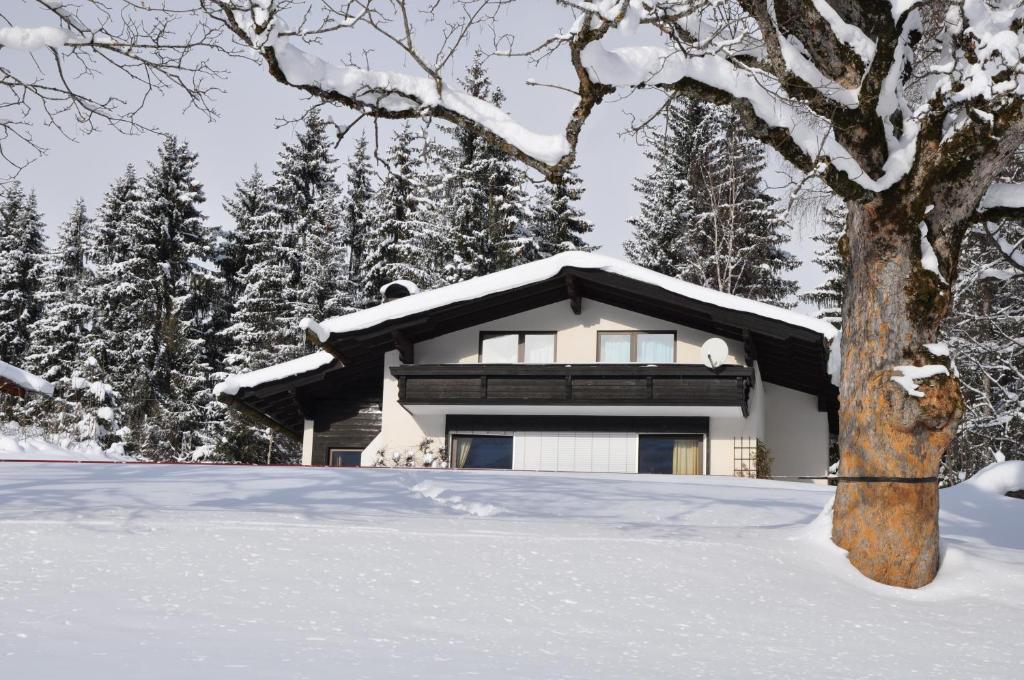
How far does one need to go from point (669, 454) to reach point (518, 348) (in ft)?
12.8

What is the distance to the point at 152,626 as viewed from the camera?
475cm

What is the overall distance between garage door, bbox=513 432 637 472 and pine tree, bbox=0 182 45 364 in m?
33.2

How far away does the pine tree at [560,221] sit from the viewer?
3756cm

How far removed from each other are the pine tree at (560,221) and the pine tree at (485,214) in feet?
3.01

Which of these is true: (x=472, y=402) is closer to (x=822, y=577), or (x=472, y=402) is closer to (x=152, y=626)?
(x=822, y=577)

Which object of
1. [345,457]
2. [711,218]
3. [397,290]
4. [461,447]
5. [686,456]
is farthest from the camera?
[711,218]

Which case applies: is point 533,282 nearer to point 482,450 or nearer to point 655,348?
point 655,348

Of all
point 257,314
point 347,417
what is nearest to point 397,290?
point 347,417

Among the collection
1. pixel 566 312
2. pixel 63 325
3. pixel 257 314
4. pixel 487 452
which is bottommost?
pixel 487 452

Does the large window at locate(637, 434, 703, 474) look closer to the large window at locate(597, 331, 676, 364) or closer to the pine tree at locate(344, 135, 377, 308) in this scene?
the large window at locate(597, 331, 676, 364)

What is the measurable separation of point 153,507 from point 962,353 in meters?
16.4

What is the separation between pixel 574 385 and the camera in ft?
65.3

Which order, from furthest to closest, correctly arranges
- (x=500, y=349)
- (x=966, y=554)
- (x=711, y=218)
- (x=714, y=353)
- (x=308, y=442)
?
1. (x=711, y=218)
2. (x=308, y=442)
3. (x=500, y=349)
4. (x=714, y=353)
5. (x=966, y=554)

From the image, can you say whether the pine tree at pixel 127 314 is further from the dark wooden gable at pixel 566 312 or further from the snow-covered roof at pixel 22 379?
the dark wooden gable at pixel 566 312
